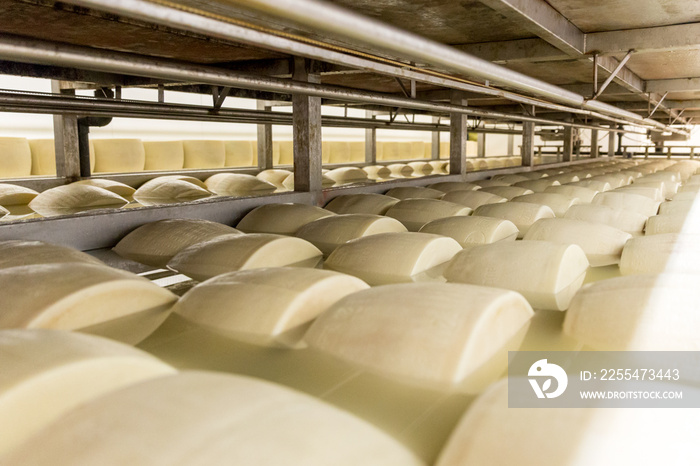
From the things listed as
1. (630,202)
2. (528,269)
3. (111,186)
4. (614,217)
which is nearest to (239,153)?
(111,186)

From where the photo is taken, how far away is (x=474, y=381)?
3.62 feet

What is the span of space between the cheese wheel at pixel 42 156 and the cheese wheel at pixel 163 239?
16.5 feet

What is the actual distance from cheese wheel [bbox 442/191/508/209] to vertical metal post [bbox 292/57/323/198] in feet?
3.00

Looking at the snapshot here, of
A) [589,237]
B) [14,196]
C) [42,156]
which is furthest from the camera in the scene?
[42,156]

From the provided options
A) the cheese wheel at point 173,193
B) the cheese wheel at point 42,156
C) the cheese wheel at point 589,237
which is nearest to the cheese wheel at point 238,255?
the cheese wheel at point 589,237

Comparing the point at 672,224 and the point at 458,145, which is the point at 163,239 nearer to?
the point at 672,224

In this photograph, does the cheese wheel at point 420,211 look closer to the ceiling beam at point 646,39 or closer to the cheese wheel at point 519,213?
the cheese wheel at point 519,213

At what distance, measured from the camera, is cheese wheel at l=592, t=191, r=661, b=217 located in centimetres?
333

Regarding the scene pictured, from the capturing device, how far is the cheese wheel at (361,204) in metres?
3.37

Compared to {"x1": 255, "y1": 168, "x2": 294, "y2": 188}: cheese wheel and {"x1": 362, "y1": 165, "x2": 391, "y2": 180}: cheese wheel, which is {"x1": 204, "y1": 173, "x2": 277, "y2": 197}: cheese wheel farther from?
{"x1": 362, "y1": 165, "x2": 391, "y2": 180}: cheese wheel

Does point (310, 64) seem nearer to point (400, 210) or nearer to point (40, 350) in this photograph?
point (400, 210)

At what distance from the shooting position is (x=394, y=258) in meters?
1.96

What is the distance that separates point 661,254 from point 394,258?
97cm

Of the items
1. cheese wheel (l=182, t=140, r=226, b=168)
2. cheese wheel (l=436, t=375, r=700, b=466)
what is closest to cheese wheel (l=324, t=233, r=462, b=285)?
cheese wheel (l=436, t=375, r=700, b=466)
